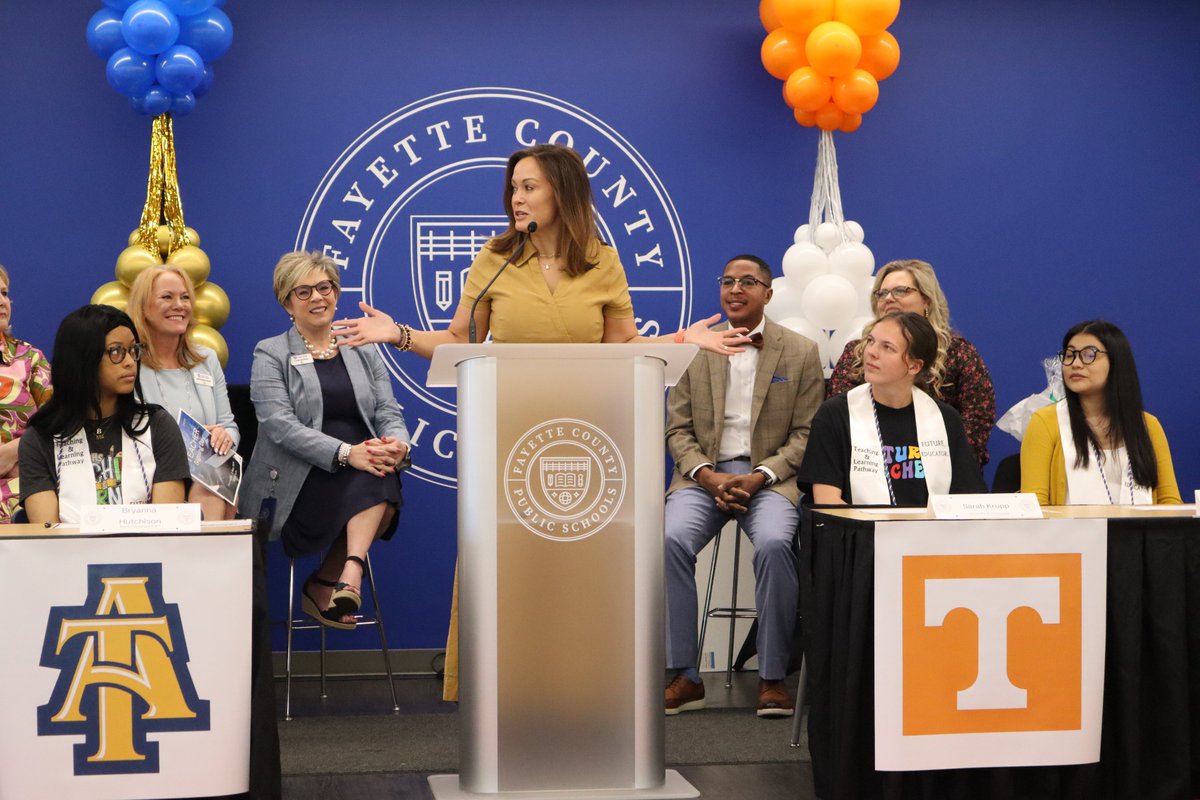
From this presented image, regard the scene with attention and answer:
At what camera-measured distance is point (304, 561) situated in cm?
514

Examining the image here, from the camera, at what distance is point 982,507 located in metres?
2.91

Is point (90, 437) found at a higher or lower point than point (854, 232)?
lower

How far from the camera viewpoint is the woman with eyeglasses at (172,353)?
4.28 metres

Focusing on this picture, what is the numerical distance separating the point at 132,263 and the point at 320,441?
2.89ft

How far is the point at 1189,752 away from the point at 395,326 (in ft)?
6.76

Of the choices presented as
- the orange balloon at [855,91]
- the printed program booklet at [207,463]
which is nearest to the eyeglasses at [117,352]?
the printed program booklet at [207,463]

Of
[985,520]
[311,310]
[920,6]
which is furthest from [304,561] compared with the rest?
[920,6]

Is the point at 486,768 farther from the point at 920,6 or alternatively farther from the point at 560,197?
the point at 920,6

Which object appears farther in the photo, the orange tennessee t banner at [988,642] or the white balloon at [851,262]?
the white balloon at [851,262]

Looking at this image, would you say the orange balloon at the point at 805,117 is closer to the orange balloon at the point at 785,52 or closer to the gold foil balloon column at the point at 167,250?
the orange balloon at the point at 785,52

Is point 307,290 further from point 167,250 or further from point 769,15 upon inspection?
point 769,15

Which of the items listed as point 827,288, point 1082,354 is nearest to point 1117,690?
point 1082,354

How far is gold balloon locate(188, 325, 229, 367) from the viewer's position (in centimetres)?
451

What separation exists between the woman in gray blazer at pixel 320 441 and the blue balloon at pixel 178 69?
0.69 metres
